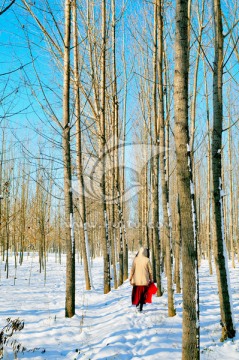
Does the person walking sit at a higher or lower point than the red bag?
higher

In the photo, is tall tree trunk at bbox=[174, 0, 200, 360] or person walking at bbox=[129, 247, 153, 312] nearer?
tall tree trunk at bbox=[174, 0, 200, 360]

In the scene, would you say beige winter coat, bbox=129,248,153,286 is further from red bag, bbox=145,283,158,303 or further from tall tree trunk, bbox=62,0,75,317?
tall tree trunk, bbox=62,0,75,317

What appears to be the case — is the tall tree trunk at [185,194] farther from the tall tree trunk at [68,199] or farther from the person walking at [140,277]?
the person walking at [140,277]

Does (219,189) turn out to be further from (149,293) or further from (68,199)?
(149,293)

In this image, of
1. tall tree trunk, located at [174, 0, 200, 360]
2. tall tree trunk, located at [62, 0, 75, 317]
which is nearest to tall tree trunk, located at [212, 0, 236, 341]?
tall tree trunk, located at [174, 0, 200, 360]

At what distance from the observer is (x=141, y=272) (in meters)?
6.52

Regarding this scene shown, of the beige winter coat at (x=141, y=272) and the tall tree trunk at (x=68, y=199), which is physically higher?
the tall tree trunk at (x=68, y=199)

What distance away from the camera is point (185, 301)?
2.72 m

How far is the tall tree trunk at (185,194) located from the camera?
269 centimetres

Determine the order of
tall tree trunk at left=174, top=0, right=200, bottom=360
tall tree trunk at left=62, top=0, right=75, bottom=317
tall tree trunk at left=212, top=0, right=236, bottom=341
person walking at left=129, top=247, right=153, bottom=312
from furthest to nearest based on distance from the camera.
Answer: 1. person walking at left=129, top=247, right=153, bottom=312
2. tall tree trunk at left=62, top=0, right=75, bottom=317
3. tall tree trunk at left=212, top=0, right=236, bottom=341
4. tall tree trunk at left=174, top=0, right=200, bottom=360

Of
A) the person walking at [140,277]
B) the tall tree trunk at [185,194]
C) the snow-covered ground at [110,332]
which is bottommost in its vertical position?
the snow-covered ground at [110,332]

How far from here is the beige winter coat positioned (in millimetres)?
6465

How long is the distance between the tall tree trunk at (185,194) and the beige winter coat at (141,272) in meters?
3.79

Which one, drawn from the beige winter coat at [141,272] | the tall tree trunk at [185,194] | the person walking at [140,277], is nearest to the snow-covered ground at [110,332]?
the person walking at [140,277]
